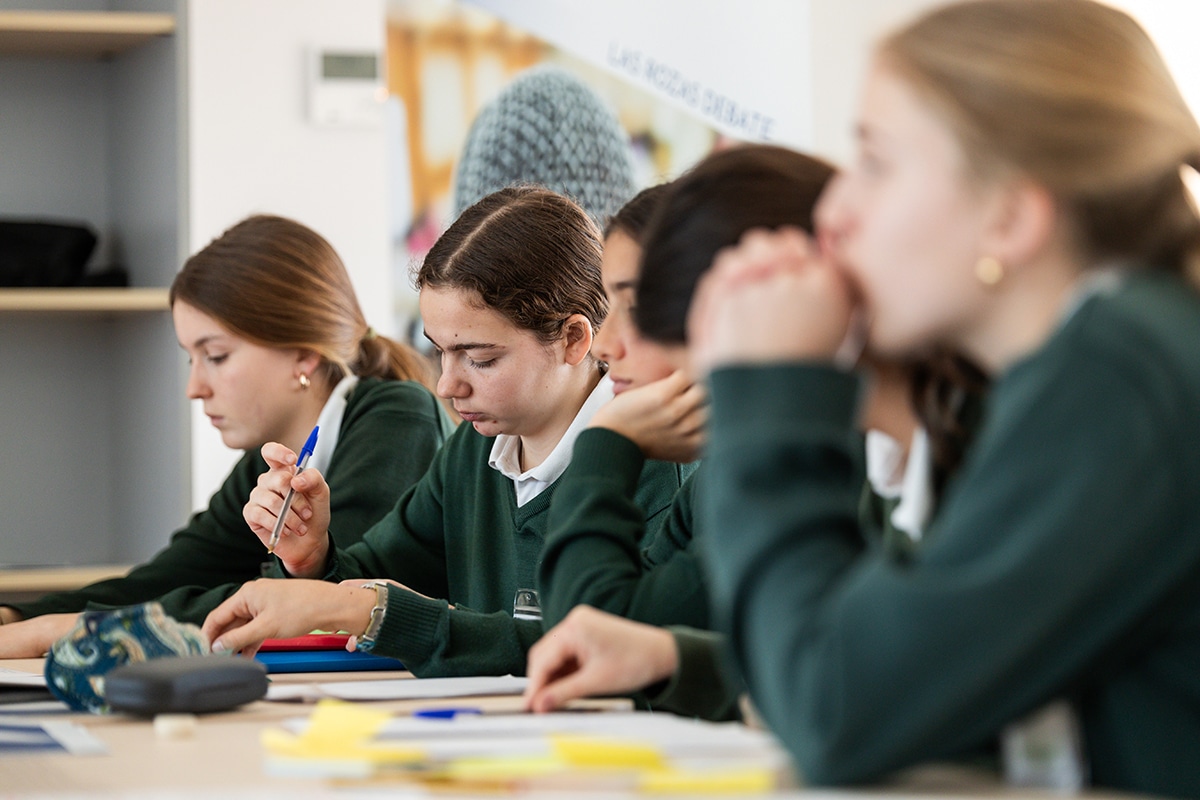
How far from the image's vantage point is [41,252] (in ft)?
8.93

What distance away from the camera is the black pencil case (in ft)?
3.50

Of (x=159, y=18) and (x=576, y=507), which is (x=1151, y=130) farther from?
(x=159, y=18)

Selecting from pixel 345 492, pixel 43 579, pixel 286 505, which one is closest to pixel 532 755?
pixel 286 505

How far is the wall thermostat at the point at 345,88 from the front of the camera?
2.77 meters

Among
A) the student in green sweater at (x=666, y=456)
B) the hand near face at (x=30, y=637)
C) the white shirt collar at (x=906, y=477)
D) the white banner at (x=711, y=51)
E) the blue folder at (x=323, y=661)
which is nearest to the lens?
the white shirt collar at (x=906, y=477)

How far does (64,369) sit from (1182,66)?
2.37m

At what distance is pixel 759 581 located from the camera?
744mm

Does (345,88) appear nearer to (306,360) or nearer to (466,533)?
(306,360)

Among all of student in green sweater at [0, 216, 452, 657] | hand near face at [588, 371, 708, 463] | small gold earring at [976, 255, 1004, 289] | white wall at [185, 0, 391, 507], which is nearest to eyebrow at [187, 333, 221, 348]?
student in green sweater at [0, 216, 452, 657]

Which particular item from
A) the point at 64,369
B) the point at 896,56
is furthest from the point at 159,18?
the point at 896,56

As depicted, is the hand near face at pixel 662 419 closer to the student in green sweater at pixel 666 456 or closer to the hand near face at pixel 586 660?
the student in green sweater at pixel 666 456

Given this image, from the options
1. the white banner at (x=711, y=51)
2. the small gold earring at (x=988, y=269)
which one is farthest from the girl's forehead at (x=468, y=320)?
the white banner at (x=711, y=51)

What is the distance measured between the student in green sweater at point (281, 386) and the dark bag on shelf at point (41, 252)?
0.52 metres

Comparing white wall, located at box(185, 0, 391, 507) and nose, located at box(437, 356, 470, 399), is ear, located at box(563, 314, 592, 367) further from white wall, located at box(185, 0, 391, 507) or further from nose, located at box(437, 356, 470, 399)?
white wall, located at box(185, 0, 391, 507)
